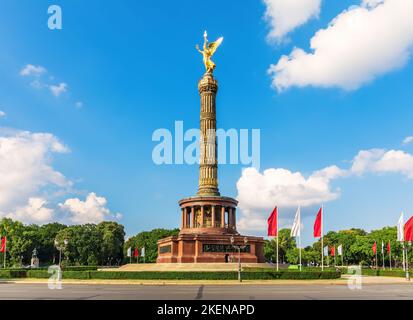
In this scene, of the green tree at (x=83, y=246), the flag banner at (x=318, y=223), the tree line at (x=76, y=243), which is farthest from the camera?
the green tree at (x=83, y=246)

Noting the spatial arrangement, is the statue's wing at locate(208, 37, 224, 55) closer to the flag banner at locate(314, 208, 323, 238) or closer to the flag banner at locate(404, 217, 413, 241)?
the flag banner at locate(314, 208, 323, 238)

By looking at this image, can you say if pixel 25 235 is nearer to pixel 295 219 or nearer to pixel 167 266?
pixel 167 266

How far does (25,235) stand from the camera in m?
99.9

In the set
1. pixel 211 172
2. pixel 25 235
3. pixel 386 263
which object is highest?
pixel 211 172

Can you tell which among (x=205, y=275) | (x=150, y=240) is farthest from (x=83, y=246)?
(x=205, y=275)

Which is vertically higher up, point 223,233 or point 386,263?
point 223,233

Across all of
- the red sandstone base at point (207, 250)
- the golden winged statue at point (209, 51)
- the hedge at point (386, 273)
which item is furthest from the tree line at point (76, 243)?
the hedge at point (386, 273)

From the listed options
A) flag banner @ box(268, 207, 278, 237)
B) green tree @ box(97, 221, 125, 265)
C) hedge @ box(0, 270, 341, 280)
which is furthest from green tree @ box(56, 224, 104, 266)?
flag banner @ box(268, 207, 278, 237)

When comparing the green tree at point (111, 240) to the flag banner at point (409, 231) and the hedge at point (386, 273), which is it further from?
the flag banner at point (409, 231)

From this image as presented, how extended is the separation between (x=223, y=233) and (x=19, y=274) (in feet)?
86.5

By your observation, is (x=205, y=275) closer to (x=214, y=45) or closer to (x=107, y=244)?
(x=214, y=45)
